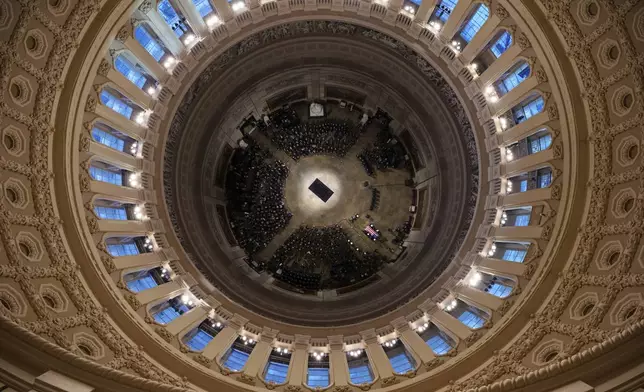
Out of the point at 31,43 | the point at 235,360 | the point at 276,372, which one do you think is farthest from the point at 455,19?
the point at 235,360

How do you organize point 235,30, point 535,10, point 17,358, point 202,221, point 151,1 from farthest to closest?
1. point 202,221
2. point 235,30
3. point 151,1
4. point 535,10
5. point 17,358

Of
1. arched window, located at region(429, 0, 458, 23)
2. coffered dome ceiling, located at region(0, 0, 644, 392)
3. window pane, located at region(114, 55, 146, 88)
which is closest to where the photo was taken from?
coffered dome ceiling, located at region(0, 0, 644, 392)

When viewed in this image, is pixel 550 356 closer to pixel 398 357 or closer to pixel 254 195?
pixel 398 357

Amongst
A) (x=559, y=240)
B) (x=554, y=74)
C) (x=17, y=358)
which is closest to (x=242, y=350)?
(x=17, y=358)

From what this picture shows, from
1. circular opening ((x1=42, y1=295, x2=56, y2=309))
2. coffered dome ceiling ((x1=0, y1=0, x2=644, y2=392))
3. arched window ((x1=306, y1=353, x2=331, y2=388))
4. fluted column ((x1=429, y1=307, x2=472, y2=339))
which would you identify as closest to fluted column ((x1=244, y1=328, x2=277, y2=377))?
coffered dome ceiling ((x1=0, y1=0, x2=644, y2=392))

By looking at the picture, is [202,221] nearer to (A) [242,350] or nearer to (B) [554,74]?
(A) [242,350]

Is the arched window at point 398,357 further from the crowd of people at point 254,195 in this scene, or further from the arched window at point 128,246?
the arched window at point 128,246

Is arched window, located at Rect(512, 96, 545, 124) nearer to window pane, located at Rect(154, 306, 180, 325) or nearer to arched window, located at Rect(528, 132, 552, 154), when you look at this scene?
arched window, located at Rect(528, 132, 552, 154)
